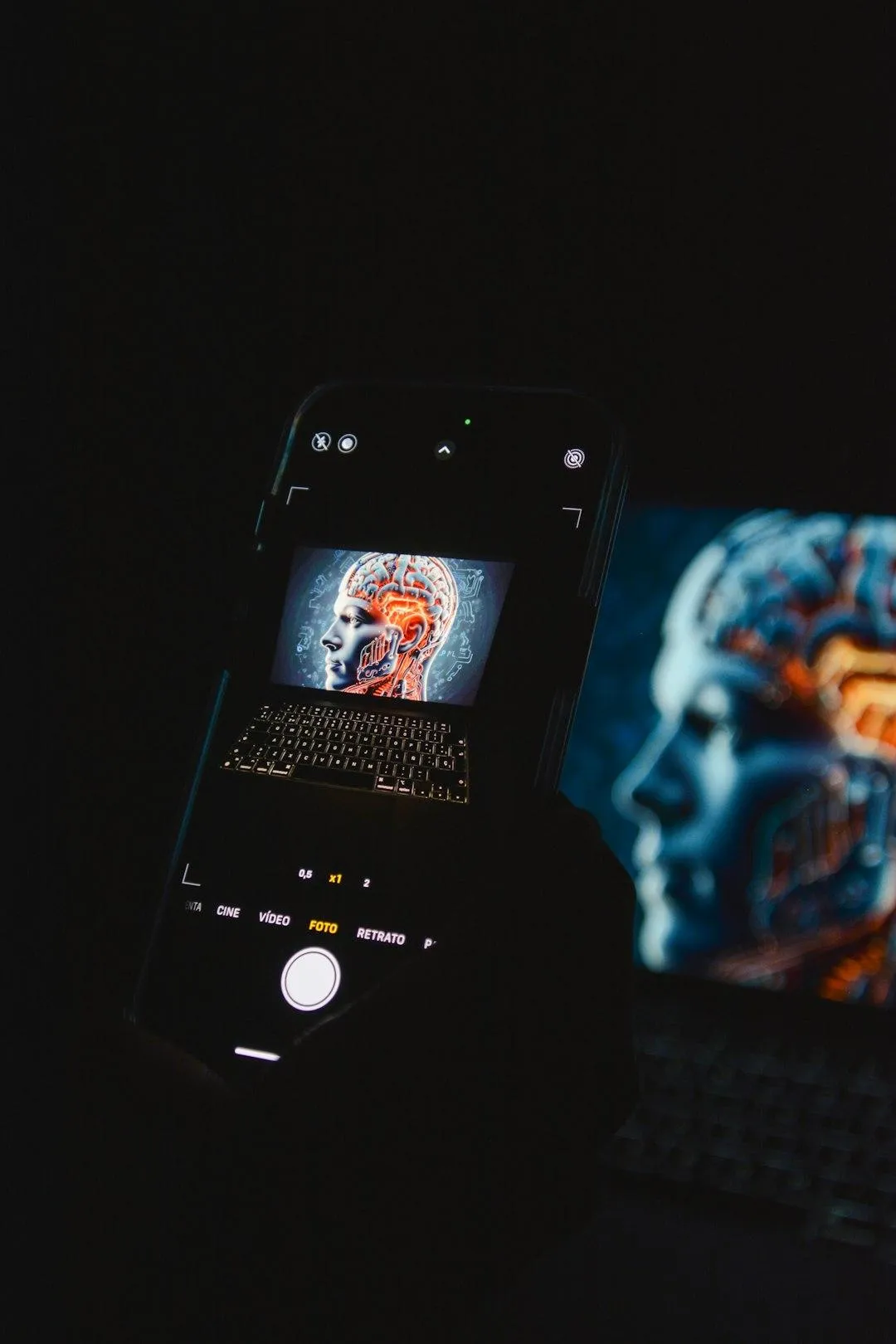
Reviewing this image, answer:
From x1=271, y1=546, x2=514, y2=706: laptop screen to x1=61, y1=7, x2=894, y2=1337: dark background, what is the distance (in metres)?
0.08

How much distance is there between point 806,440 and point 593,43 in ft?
1.37

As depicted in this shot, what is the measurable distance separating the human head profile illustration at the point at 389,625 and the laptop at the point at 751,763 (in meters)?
0.35

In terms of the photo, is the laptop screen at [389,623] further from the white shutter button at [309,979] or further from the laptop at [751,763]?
the laptop at [751,763]

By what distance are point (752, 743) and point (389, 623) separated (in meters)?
0.46

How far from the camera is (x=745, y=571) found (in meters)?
1.02

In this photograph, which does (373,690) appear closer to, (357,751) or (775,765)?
(357,751)

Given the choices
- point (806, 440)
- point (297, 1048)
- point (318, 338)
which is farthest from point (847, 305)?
point (297, 1048)

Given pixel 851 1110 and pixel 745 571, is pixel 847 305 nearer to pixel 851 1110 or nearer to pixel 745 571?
pixel 745 571

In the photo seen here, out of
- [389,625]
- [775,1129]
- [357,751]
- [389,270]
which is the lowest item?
[775,1129]

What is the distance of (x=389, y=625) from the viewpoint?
0.77 m

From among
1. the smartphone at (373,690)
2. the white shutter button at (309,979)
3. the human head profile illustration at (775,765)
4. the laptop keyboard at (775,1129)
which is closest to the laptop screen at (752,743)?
the human head profile illustration at (775,765)

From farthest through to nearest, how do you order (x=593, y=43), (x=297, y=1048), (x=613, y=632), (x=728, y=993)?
1. (x=613, y=632)
2. (x=728, y=993)
3. (x=593, y=43)
4. (x=297, y=1048)

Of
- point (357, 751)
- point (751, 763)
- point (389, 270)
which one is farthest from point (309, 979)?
point (389, 270)

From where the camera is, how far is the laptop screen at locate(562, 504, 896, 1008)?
97cm
